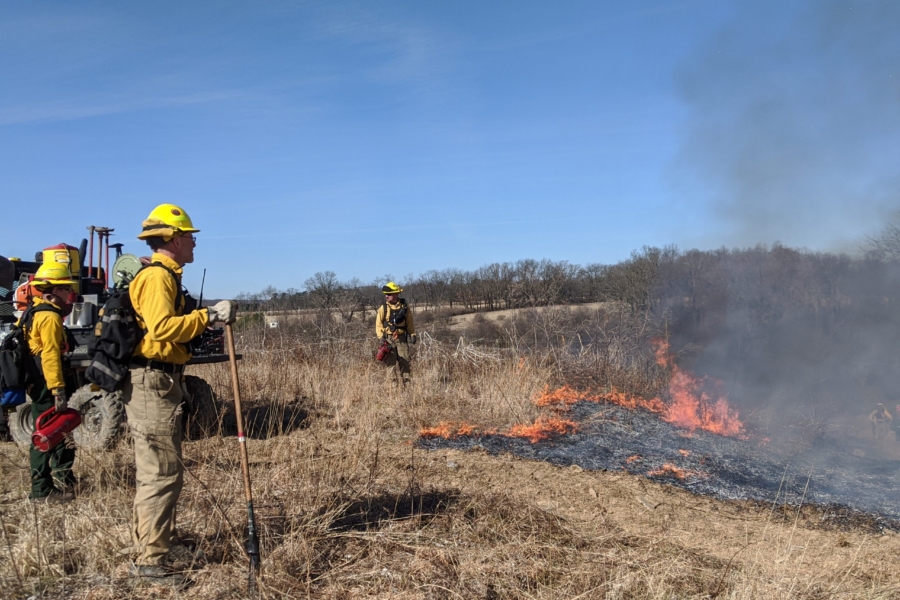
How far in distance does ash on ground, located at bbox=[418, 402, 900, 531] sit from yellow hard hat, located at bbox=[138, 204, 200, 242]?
4583 millimetres

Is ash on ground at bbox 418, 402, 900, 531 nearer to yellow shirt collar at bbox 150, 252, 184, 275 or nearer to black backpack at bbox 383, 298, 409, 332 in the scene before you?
black backpack at bbox 383, 298, 409, 332

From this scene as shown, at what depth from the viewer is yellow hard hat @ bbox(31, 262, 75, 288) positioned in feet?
17.0

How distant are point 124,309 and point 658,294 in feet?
33.9

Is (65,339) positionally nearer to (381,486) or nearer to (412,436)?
(381,486)

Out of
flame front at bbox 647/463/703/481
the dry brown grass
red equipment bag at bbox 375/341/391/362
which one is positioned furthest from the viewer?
red equipment bag at bbox 375/341/391/362

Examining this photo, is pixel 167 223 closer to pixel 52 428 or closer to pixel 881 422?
pixel 52 428

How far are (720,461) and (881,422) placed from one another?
12.3 ft

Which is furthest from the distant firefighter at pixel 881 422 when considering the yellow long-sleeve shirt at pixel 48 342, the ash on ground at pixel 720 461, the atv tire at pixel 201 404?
the yellow long-sleeve shirt at pixel 48 342

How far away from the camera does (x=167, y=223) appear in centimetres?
341

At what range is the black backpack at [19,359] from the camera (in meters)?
4.95

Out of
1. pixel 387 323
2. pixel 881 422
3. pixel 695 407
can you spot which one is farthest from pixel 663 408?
pixel 387 323

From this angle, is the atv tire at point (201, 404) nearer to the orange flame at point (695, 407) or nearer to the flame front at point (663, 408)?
the flame front at point (663, 408)

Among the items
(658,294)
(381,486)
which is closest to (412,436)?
(381,486)

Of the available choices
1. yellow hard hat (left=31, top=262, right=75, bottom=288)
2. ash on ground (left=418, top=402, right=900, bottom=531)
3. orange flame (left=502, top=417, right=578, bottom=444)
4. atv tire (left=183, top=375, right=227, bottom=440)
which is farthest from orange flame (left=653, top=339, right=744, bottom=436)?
yellow hard hat (left=31, top=262, right=75, bottom=288)
